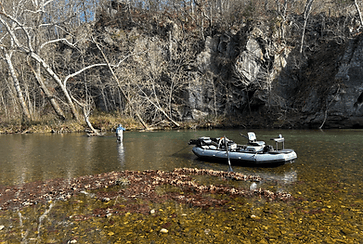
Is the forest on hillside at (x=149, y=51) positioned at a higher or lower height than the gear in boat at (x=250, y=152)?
higher

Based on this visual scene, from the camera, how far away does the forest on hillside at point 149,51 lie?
32969 millimetres

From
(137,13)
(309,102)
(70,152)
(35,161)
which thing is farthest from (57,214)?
(137,13)

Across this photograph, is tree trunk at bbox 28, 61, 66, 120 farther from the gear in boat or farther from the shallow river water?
the gear in boat

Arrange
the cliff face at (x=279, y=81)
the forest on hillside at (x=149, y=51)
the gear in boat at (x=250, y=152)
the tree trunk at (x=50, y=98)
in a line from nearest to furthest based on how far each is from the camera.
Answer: the gear in boat at (x=250, y=152) < the cliff face at (x=279, y=81) < the tree trunk at (x=50, y=98) < the forest on hillside at (x=149, y=51)

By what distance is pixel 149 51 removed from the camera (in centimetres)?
3816

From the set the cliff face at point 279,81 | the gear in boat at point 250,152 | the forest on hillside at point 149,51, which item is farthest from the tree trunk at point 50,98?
the gear in boat at point 250,152

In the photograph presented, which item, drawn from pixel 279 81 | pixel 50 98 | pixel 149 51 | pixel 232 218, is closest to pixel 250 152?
pixel 232 218

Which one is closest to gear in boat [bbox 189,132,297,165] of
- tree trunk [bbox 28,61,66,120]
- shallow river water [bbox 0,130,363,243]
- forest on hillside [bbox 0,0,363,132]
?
shallow river water [bbox 0,130,363,243]

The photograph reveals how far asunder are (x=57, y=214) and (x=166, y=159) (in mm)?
7496

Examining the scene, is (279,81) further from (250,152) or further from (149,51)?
(250,152)

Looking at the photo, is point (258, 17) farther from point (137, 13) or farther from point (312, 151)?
point (312, 151)

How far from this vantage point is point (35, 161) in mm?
13453

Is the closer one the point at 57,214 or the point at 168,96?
the point at 57,214

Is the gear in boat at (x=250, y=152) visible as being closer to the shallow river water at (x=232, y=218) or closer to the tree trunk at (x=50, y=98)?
the shallow river water at (x=232, y=218)
